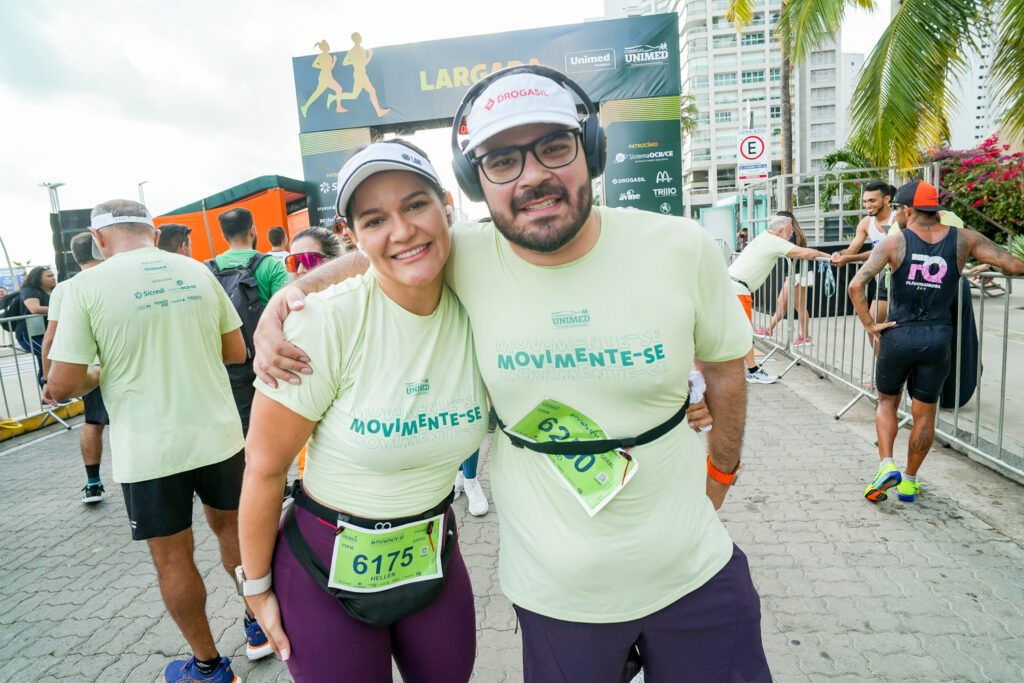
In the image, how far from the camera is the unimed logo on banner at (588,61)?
11538mm

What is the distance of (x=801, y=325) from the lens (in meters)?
8.13

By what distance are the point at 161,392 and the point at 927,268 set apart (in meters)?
4.72

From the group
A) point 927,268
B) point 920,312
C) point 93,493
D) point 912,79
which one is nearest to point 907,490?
point 920,312

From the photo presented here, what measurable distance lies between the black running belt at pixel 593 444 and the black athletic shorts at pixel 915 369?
341cm

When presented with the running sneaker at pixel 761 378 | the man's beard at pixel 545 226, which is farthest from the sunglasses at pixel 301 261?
the running sneaker at pixel 761 378

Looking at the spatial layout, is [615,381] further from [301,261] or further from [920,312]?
[920,312]

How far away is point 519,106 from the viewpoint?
1.37 metres

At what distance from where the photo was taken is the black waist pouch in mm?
1541

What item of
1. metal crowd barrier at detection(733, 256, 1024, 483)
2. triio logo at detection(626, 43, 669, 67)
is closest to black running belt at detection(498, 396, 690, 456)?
metal crowd barrier at detection(733, 256, 1024, 483)

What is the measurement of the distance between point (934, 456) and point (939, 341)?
4.27 feet

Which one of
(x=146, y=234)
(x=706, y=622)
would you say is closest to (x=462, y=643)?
(x=706, y=622)

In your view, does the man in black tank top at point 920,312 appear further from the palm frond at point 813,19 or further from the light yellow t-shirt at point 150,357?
the palm frond at point 813,19

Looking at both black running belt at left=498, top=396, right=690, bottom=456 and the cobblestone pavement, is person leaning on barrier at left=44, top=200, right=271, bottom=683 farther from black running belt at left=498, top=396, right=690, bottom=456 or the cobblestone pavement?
black running belt at left=498, top=396, right=690, bottom=456

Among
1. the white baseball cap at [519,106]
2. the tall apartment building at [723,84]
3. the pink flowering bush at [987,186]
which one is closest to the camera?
the white baseball cap at [519,106]
